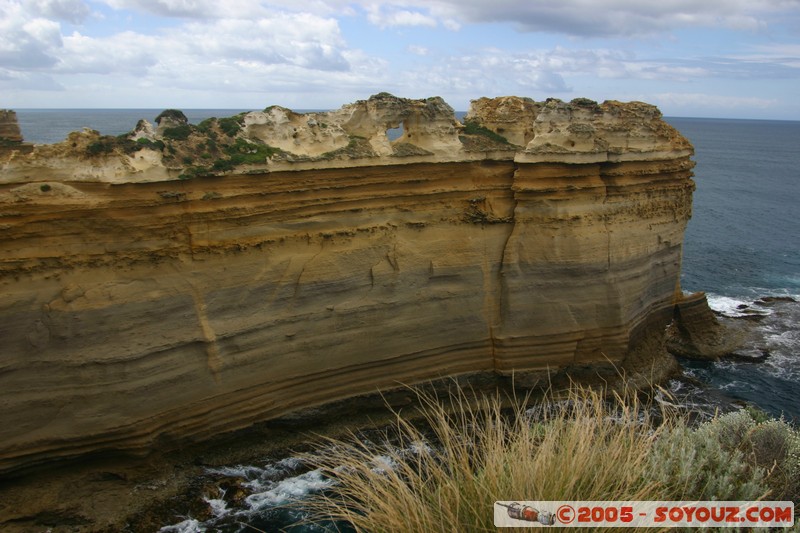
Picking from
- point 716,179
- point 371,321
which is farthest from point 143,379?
point 716,179

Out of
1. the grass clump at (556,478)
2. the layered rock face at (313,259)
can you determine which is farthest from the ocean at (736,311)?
the grass clump at (556,478)

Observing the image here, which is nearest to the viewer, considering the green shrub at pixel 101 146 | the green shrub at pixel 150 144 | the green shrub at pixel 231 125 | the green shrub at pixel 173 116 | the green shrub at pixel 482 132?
the green shrub at pixel 101 146

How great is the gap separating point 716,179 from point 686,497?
206ft

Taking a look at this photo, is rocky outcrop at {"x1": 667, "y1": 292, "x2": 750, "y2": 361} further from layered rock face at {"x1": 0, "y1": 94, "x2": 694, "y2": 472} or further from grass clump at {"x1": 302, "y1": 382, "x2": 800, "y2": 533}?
grass clump at {"x1": 302, "y1": 382, "x2": 800, "y2": 533}

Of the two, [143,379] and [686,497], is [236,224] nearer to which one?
[143,379]

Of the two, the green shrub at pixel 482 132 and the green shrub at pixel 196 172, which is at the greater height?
the green shrub at pixel 482 132

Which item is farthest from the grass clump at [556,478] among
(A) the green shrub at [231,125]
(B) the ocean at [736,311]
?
(A) the green shrub at [231,125]

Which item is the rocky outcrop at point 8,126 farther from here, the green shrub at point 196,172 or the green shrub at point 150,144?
the green shrub at point 196,172

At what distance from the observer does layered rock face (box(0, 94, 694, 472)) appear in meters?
12.9

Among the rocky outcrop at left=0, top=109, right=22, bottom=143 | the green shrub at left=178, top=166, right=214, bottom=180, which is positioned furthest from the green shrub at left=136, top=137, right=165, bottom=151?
the rocky outcrop at left=0, top=109, right=22, bottom=143

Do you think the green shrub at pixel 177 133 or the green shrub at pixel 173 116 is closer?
the green shrub at pixel 177 133

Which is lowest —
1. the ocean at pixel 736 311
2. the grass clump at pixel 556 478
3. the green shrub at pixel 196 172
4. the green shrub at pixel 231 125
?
the ocean at pixel 736 311

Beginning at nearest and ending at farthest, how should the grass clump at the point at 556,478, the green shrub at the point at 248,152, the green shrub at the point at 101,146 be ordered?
→ the grass clump at the point at 556,478 → the green shrub at the point at 101,146 → the green shrub at the point at 248,152

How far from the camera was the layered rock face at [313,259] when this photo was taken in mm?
12922
